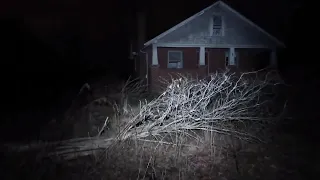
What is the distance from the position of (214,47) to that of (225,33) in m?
0.33

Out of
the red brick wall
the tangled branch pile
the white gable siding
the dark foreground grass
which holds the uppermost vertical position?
the white gable siding

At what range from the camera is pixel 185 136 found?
17.2 feet

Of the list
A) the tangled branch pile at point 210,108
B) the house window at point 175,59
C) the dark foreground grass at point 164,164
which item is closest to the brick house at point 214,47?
the house window at point 175,59

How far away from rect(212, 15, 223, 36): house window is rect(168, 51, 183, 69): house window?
0.70 metres

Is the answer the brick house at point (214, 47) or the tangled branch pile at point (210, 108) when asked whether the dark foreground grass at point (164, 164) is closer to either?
the tangled branch pile at point (210, 108)

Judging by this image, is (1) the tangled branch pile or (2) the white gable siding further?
(2) the white gable siding

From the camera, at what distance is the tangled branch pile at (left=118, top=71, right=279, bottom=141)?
5090mm

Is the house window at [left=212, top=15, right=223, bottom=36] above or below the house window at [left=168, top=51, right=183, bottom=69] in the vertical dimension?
above

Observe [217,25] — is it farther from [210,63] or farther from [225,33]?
[210,63]

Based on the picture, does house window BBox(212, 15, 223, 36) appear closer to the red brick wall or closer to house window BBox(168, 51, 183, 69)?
the red brick wall

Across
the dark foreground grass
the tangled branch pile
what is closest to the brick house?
the tangled branch pile

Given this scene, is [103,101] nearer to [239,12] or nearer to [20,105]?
[20,105]

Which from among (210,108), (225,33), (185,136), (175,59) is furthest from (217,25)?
(185,136)

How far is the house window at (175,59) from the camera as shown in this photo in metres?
5.98
